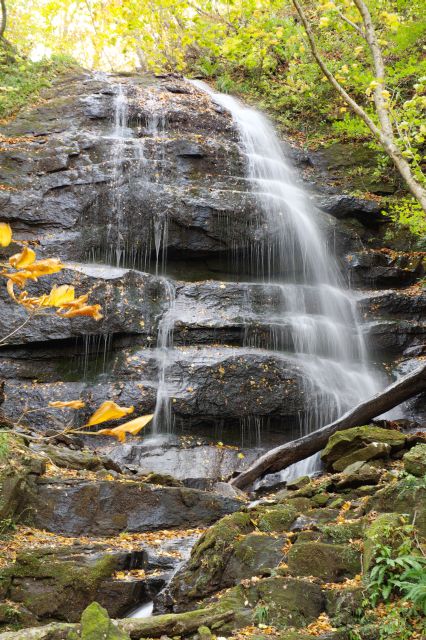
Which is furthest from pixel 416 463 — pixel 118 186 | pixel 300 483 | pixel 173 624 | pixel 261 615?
pixel 118 186

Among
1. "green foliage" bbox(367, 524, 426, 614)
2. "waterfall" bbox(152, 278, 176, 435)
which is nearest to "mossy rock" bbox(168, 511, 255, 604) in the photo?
"green foliage" bbox(367, 524, 426, 614)

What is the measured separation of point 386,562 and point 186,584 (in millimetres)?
1615

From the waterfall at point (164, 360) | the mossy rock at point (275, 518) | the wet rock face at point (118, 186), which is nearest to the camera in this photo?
the mossy rock at point (275, 518)

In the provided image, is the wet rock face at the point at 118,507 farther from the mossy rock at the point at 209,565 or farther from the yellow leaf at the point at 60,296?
the yellow leaf at the point at 60,296

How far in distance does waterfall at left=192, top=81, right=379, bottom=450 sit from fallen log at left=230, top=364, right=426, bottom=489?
1.50 m

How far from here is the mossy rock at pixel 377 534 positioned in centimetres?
396

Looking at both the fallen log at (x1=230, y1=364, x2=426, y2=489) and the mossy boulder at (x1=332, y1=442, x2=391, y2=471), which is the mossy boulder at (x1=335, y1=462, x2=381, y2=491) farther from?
the fallen log at (x1=230, y1=364, x2=426, y2=489)

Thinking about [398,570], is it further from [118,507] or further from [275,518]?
[118,507]

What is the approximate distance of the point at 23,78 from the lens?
1538 centimetres

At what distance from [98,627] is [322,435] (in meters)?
5.14

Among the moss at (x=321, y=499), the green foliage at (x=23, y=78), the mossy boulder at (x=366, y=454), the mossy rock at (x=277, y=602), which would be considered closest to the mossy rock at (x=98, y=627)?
the mossy rock at (x=277, y=602)

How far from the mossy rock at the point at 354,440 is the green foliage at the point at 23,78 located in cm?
1110

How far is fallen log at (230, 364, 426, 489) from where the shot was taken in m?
7.64

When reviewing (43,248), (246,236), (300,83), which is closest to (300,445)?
(246,236)
